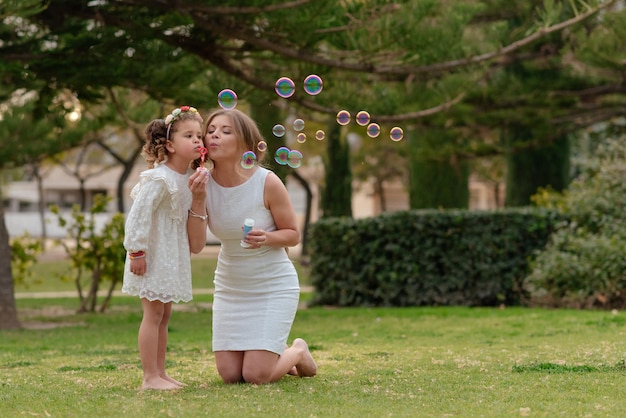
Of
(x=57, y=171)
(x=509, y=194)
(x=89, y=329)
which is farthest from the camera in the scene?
(x=57, y=171)

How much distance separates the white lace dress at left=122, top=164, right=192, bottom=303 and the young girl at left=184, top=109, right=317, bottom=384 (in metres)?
0.14

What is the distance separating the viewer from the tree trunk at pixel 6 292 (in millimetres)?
10281

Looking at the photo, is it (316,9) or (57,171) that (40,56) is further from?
(57,171)

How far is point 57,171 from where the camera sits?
169 ft

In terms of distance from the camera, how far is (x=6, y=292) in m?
10.3

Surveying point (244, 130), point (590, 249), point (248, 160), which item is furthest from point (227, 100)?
point (590, 249)

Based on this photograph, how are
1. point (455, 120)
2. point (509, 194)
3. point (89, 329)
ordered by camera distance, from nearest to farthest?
point (89, 329) < point (455, 120) < point (509, 194)

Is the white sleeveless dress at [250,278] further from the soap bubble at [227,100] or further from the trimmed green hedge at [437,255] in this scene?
the trimmed green hedge at [437,255]

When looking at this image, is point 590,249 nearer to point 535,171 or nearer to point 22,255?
point 22,255

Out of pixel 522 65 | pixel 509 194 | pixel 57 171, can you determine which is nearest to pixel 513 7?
pixel 522 65

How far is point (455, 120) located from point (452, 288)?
15.1 ft

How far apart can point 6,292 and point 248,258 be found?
19.4 ft

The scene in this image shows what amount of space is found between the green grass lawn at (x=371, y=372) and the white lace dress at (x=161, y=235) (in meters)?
0.56

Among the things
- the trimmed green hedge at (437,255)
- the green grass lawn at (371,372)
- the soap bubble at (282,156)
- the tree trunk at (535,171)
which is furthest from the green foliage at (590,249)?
the tree trunk at (535,171)
